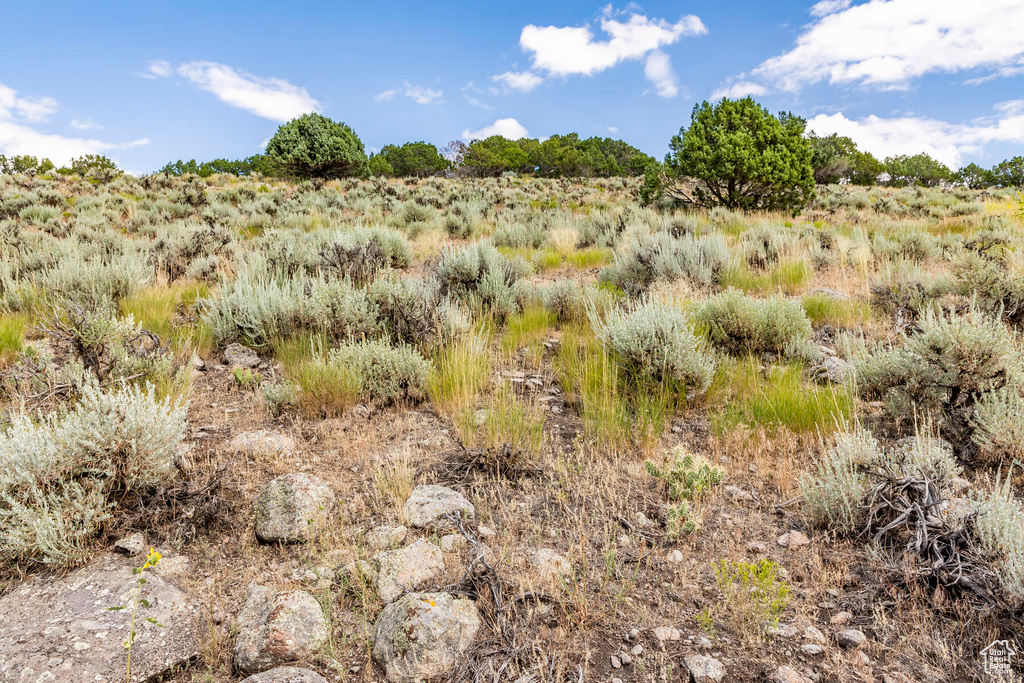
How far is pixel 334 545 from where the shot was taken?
248 centimetres

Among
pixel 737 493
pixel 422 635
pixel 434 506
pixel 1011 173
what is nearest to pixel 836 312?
pixel 737 493

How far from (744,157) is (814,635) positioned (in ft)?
40.2

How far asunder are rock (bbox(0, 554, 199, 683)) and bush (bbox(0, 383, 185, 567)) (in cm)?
15

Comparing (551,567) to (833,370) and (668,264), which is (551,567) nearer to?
(833,370)

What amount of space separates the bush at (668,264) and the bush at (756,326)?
1.84 metres

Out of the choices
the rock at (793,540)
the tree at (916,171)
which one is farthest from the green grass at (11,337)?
the tree at (916,171)

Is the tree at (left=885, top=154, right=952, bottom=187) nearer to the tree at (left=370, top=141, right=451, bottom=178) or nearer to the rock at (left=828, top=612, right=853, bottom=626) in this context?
the tree at (left=370, top=141, right=451, bottom=178)

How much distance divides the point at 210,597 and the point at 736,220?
11.7 m

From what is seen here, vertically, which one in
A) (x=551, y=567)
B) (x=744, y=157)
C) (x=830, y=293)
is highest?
(x=744, y=157)

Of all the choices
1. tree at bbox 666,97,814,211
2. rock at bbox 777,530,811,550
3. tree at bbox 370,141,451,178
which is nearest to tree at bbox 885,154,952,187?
tree at bbox 666,97,814,211

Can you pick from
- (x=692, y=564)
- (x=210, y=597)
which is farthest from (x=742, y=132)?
(x=210, y=597)

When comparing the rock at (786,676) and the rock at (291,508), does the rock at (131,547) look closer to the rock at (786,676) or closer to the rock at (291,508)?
the rock at (291,508)

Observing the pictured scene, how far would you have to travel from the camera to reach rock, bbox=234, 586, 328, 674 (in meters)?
1.87

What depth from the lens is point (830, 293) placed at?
6305 mm
